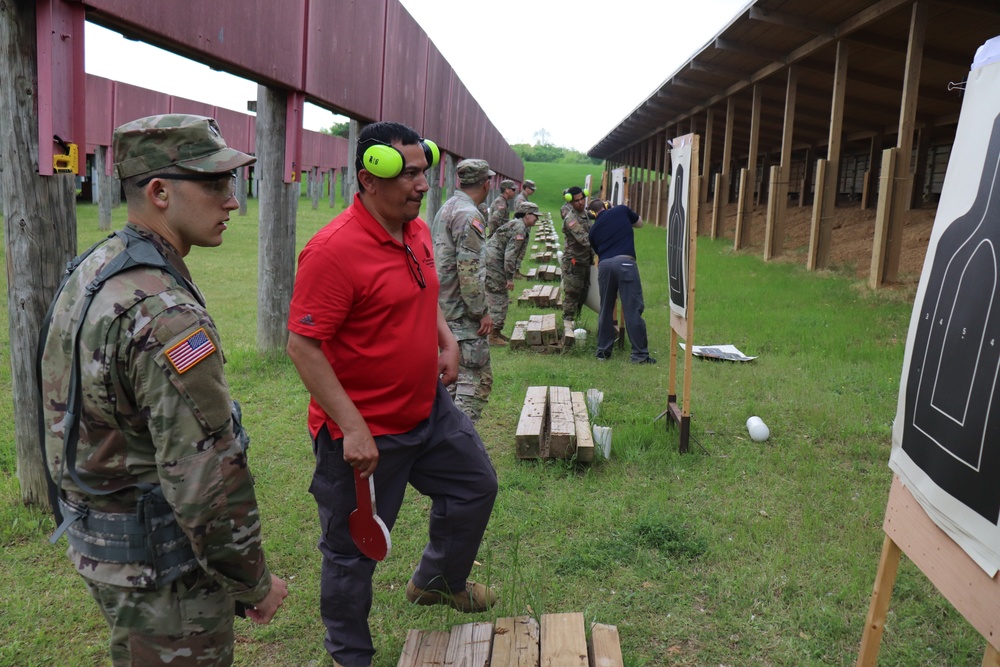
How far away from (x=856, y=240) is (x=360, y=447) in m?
16.1

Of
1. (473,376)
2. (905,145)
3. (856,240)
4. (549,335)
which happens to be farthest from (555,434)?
(856,240)

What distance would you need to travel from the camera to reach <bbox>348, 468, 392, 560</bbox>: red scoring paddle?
284cm

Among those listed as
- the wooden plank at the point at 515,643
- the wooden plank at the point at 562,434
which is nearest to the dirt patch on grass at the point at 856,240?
the wooden plank at the point at 562,434

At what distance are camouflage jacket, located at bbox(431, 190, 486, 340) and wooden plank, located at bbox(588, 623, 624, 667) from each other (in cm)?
284

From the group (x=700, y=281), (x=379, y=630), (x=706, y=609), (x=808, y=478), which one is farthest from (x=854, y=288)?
(x=379, y=630)

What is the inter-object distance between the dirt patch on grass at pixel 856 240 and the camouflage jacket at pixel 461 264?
8357 mm

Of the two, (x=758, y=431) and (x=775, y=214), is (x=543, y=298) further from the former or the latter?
(x=758, y=431)

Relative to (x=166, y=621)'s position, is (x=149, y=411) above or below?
above

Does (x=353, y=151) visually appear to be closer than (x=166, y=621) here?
No

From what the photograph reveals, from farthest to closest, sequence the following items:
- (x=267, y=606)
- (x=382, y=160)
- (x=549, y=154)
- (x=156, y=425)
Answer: (x=549, y=154), (x=382, y=160), (x=267, y=606), (x=156, y=425)

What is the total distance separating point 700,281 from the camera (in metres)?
14.4

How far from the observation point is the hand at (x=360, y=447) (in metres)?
2.70

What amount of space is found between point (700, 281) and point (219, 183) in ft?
43.1

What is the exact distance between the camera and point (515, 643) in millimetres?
3061
